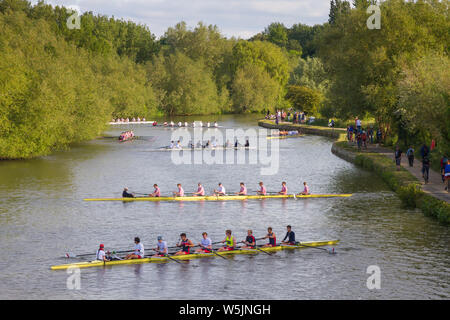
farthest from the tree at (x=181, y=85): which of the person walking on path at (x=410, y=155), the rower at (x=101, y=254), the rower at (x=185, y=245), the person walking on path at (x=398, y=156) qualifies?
the rower at (x=101, y=254)

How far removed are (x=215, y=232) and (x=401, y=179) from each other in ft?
58.8

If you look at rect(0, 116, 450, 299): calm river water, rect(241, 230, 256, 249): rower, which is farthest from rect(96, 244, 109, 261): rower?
rect(241, 230, 256, 249): rower

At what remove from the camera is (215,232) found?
37375 millimetres

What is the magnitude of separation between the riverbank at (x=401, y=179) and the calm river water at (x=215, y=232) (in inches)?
32.1

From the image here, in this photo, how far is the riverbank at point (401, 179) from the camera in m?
38.3

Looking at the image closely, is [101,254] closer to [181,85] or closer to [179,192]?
[179,192]

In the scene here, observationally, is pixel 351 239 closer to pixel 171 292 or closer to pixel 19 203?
pixel 171 292

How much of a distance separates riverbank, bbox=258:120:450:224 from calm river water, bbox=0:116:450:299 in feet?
2.67

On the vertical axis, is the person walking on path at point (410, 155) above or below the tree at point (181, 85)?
below

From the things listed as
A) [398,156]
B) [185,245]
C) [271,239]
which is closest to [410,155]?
[398,156]

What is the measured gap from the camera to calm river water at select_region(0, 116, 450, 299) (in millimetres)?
27703

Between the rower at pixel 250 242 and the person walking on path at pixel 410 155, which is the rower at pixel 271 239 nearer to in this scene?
the rower at pixel 250 242

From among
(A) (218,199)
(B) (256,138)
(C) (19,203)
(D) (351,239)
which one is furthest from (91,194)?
(B) (256,138)

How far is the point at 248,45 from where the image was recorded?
159375 millimetres
